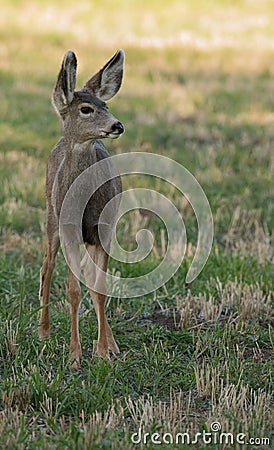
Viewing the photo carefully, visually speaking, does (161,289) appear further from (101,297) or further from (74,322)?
(74,322)

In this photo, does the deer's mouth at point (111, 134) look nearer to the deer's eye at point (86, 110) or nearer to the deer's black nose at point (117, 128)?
the deer's black nose at point (117, 128)

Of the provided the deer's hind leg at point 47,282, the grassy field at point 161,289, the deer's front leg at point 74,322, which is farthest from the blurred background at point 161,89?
the deer's front leg at point 74,322

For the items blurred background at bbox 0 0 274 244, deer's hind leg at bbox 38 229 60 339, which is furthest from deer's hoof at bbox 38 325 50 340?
blurred background at bbox 0 0 274 244

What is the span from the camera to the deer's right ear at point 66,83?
548cm

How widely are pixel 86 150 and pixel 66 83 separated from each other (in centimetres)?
52

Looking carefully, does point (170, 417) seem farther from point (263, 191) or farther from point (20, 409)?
point (263, 191)

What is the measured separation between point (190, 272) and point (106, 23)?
20429mm

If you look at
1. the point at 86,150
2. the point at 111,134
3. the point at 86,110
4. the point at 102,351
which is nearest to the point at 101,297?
the point at 102,351

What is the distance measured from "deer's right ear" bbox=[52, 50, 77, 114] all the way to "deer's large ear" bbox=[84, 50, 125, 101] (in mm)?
269

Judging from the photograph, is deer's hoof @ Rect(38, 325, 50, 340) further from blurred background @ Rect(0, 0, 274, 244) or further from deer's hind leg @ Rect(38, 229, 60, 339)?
blurred background @ Rect(0, 0, 274, 244)

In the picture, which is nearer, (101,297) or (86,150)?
(86,150)

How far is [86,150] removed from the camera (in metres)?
5.78

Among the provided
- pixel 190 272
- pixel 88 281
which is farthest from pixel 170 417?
pixel 190 272

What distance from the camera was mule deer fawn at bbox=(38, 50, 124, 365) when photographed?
5574 mm
